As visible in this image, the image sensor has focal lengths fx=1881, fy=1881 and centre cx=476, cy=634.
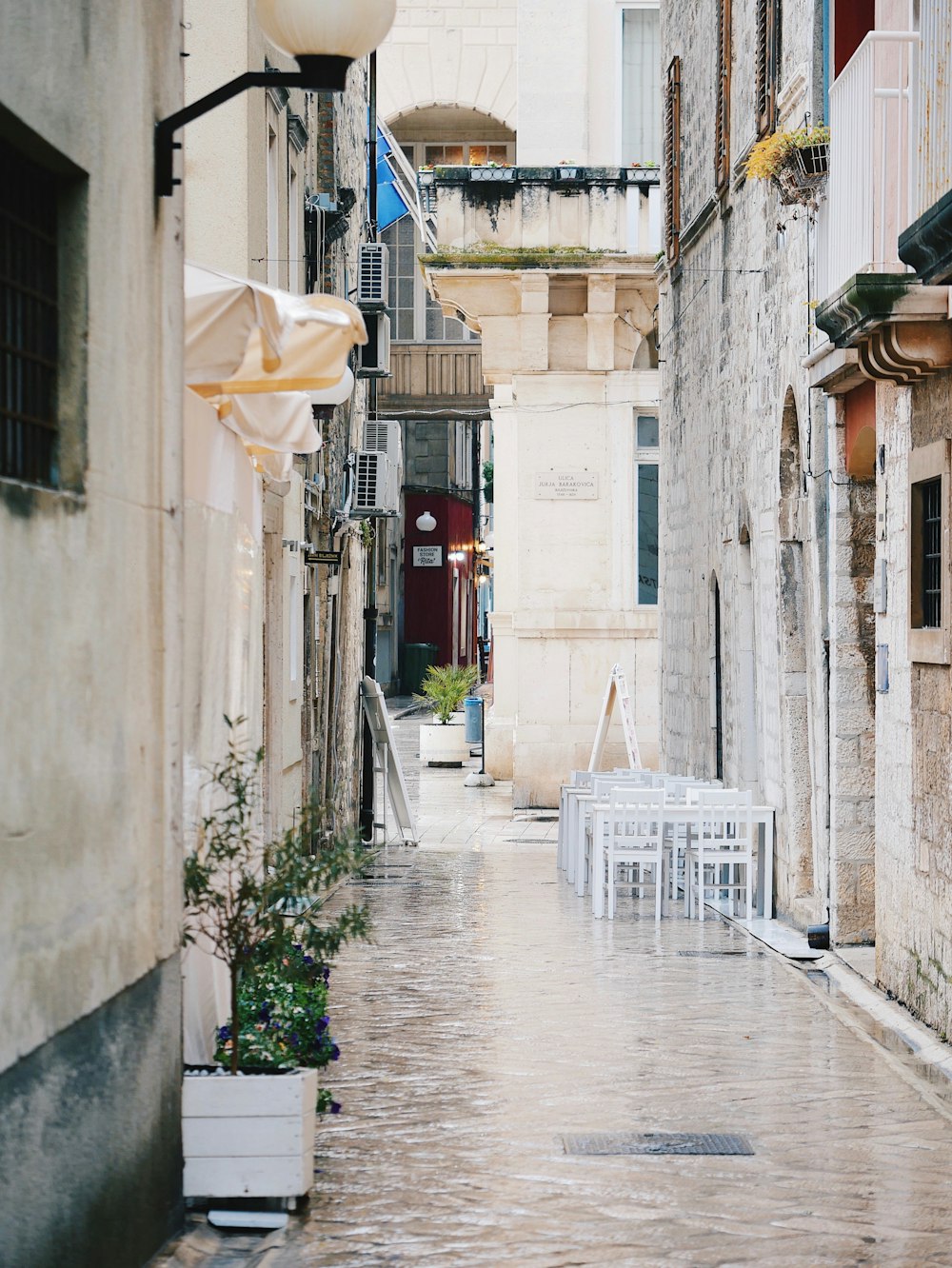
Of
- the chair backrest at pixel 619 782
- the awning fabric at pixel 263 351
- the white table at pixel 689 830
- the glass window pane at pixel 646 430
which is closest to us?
the awning fabric at pixel 263 351

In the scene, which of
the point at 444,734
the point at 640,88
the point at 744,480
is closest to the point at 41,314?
the point at 744,480

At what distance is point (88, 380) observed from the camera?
5.26 m

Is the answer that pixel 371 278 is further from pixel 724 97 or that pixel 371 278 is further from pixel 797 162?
pixel 797 162

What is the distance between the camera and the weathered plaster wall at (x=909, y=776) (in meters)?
9.27

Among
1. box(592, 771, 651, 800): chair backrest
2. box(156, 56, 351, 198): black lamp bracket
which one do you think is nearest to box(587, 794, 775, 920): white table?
box(592, 771, 651, 800): chair backrest

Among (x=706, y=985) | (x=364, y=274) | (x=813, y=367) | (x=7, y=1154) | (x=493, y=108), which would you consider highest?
(x=493, y=108)

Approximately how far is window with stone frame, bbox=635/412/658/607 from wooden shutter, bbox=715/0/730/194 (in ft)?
26.0

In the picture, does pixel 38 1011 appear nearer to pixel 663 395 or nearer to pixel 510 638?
pixel 663 395

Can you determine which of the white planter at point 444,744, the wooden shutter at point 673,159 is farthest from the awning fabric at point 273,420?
the white planter at point 444,744

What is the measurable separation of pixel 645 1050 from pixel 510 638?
1597 centimetres

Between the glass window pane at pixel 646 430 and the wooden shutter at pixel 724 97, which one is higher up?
the wooden shutter at pixel 724 97

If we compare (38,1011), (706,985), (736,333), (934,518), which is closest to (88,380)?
(38,1011)

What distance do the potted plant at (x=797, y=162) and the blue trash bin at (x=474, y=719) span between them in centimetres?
2091

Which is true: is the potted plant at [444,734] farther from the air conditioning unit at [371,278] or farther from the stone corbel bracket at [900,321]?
the stone corbel bracket at [900,321]
